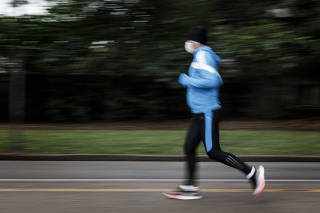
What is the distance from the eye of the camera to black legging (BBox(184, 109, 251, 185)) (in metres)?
4.79

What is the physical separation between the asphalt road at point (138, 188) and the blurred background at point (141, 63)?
145cm

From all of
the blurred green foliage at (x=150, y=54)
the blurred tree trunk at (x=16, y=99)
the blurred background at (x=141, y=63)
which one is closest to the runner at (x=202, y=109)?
the blurred background at (x=141, y=63)

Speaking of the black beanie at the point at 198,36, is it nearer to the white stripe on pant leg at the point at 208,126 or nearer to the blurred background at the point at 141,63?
the white stripe on pant leg at the point at 208,126

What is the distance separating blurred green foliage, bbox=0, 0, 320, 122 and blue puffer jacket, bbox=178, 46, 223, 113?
18.4ft

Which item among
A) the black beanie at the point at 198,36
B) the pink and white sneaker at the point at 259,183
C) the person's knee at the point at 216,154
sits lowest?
the pink and white sneaker at the point at 259,183

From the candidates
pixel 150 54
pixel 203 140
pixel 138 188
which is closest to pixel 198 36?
pixel 203 140

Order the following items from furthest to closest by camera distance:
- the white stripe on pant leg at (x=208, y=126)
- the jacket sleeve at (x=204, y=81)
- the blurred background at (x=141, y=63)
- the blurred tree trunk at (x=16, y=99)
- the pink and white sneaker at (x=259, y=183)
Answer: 1. the blurred background at (x=141, y=63)
2. the blurred tree trunk at (x=16, y=99)
3. the pink and white sneaker at (x=259, y=183)
4. the white stripe on pant leg at (x=208, y=126)
5. the jacket sleeve at (x=204, y=81)

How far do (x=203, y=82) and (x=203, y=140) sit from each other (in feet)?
2.14

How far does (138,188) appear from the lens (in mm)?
5637

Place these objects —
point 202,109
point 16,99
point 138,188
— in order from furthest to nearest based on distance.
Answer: point 16,99 < point 138,188 < point 202,109

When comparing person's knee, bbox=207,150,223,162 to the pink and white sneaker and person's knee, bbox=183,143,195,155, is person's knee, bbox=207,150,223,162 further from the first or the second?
the pink and white sneaker

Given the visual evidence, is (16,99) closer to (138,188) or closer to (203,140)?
(138,188)

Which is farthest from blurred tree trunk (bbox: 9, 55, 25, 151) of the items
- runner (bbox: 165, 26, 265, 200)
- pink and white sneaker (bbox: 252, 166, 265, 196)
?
pink and white sneaker (bbox: 252, 166, 265, 196)

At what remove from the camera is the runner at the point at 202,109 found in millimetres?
4676
